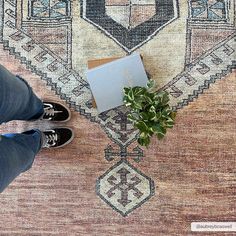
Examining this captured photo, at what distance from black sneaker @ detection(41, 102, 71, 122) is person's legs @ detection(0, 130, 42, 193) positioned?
12 cm

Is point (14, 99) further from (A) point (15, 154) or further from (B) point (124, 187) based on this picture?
(B) point (124, 187)

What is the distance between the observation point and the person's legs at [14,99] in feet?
3.18

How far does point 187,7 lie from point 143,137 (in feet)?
1.54

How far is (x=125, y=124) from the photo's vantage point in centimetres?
141

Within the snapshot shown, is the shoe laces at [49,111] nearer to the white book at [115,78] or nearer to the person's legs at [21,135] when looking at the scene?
the person's legs at [21,135]

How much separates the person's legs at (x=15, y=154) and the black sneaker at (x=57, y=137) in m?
0.09

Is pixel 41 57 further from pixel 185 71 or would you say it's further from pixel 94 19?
pixel 185 71

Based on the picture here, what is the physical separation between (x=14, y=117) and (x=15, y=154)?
107 mm

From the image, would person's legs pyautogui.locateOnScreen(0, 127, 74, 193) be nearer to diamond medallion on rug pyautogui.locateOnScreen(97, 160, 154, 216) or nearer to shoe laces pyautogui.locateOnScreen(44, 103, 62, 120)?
shoe laces pyautogui.locateOnScreen(44, 103, 62, 120)

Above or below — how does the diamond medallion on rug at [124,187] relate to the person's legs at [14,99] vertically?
below

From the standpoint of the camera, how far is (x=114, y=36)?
1422 mm

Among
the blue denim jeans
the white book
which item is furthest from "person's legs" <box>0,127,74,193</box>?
the white book

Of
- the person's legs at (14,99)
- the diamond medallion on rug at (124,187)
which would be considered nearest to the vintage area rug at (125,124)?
the diamond medallion on rug at (124,187)

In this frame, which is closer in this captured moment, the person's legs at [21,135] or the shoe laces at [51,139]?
the person's legs at [21,135]
